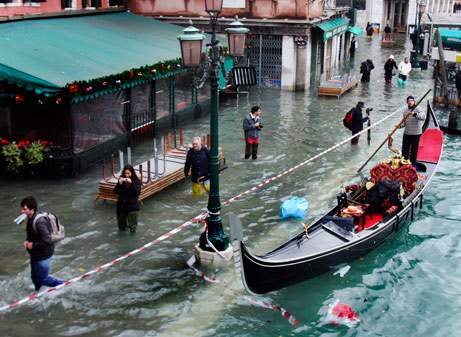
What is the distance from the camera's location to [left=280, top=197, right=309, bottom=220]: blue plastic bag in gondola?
12.2 m

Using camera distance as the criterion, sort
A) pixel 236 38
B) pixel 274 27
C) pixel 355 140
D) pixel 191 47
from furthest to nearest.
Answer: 1. pixel 274 27
2. pixel 355 140
3. pixel 236 38
4. pixel 191 47

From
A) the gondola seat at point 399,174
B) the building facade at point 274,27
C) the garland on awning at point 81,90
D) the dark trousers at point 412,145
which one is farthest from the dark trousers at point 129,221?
the building facade at point 274,27

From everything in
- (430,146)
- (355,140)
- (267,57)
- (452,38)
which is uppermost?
(452,38)

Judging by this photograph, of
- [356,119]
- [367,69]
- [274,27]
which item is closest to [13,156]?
[356,119]

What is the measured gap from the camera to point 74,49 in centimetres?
1661

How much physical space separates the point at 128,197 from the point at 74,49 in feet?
24.8

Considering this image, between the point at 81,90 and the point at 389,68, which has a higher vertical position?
the point at 81,90

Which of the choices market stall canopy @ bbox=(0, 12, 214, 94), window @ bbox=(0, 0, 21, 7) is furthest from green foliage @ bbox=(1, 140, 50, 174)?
window @ bbox=(0, 0, 21, 7)

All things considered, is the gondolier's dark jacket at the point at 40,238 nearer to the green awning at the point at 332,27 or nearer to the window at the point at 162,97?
the window at the point at 162,97

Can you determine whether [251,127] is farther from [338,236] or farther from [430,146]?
[338,236]

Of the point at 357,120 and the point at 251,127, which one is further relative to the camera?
the point at 357,120

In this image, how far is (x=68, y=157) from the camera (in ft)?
47.9

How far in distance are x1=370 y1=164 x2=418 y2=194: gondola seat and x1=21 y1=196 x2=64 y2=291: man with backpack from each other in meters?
7.02

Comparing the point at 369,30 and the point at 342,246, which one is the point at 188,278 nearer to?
the point at 342,246
